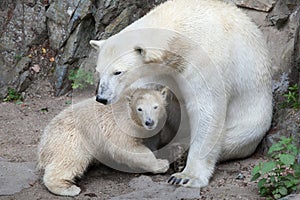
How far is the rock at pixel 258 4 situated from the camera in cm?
748

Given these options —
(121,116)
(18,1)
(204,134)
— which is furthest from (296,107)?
(18,1)

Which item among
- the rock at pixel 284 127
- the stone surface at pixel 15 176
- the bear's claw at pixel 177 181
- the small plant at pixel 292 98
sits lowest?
the stone surface at pixel 15 176

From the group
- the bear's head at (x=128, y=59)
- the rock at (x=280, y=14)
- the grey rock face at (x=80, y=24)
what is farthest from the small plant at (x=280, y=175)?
the grey rock face at (x=80, y=24)

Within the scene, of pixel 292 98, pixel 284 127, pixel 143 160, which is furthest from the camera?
pixel 292 98

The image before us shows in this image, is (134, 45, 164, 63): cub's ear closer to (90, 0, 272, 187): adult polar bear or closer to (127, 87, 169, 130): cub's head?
(90, 0, 272, 187): adult polar bear

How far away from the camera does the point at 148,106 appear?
19.6 ft

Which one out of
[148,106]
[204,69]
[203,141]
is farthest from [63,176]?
[204,69]

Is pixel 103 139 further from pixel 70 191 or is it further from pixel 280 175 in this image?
pixel 280 175

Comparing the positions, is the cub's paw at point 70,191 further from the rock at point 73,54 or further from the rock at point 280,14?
the rock at point 73,54

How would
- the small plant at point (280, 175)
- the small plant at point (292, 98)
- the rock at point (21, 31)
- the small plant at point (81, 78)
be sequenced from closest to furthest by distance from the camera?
1. the small plant at point (280, 175)
2. the small plant at point (292, 98)
3. the small plant at point (81, 78)
4. the rock at point (21, 31)

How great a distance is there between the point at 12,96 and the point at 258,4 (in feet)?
13.0

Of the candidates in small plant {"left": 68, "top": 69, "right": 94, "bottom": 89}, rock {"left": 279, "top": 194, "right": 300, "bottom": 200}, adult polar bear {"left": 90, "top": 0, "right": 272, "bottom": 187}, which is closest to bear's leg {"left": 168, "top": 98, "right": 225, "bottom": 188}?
adult polar bear {"left": 90, "top": 0, "right": 272, "bottom": 187}

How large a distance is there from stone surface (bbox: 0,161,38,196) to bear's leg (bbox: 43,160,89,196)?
296mm

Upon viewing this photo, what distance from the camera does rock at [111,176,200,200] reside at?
5.59 m
